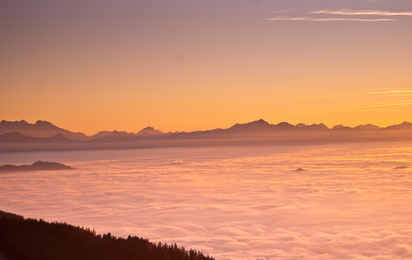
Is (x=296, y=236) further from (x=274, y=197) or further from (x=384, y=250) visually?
(x=274, y=197)

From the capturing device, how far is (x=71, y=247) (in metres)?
7.80

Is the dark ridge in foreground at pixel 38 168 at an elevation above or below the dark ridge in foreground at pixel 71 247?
below

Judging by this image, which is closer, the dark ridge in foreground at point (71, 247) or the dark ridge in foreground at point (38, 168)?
the dark ridge in foreground at point (71, 247)

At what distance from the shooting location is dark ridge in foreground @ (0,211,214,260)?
23.7ft

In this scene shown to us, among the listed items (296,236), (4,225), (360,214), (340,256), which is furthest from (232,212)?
(4,225)

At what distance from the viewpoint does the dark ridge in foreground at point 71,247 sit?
7233 millimetres

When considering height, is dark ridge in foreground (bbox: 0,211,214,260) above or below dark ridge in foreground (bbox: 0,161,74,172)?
above

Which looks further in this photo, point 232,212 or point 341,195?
point 341,195

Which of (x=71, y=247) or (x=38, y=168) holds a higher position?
(x=71, y=247)

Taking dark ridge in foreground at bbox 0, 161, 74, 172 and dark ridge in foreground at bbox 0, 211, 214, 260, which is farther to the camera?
dark ridge in foreground at bbox 0, 161, 74, 172

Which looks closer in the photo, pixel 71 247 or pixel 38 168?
pixel 71 247

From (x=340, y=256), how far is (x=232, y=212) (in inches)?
440

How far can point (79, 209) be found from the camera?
27.8 m

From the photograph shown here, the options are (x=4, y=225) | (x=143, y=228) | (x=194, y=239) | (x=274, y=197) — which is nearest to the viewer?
(x=4, y=225)
